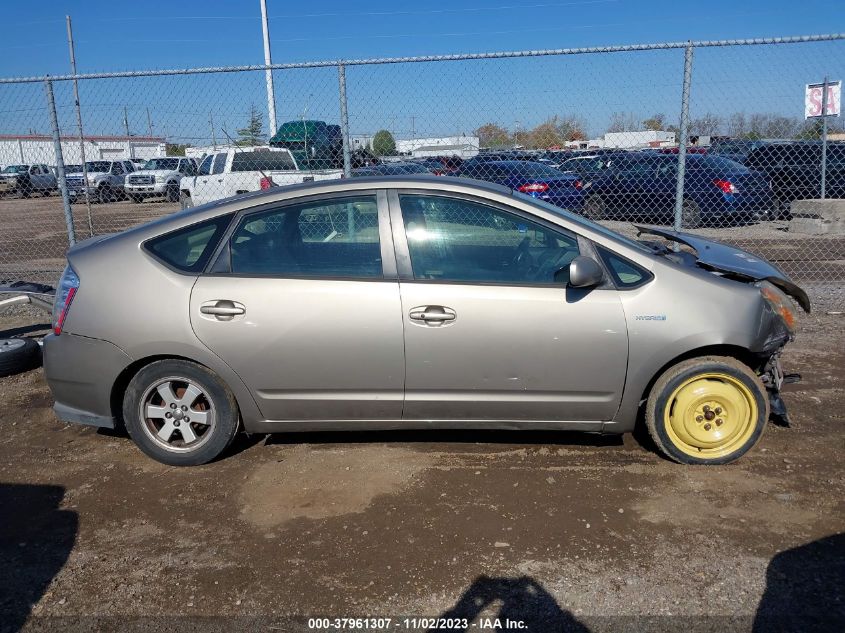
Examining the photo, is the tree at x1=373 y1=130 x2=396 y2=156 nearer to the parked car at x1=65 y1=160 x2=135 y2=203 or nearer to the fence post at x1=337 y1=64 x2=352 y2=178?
the fence post at x1=337 y1=64 x2=352 y2=178

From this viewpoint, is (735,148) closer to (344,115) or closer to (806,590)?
(344,115)

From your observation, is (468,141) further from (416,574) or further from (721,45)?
(416,574)

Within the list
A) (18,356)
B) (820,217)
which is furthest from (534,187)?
(18,356)

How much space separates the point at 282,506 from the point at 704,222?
12.9 m

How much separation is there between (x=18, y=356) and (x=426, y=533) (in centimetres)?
434

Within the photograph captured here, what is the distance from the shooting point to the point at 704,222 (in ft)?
47.9

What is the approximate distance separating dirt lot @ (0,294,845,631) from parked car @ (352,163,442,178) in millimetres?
4929

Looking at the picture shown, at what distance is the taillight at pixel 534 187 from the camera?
13.5 m

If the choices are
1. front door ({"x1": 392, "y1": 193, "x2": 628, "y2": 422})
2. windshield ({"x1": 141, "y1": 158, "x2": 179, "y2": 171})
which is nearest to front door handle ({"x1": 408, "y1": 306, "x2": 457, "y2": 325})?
front door ({"x1": 392, "y1": 193, "x2": 628, "y2": 422})

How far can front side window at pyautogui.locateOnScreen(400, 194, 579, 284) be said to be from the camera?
13.3 ft

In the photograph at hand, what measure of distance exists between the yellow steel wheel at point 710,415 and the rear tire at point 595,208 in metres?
11.9

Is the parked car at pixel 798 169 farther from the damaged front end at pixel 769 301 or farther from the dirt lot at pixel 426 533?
the dirt lot at pixel 426 533

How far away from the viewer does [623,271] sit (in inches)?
158

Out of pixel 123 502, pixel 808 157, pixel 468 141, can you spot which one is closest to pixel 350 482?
pixel 123 502
